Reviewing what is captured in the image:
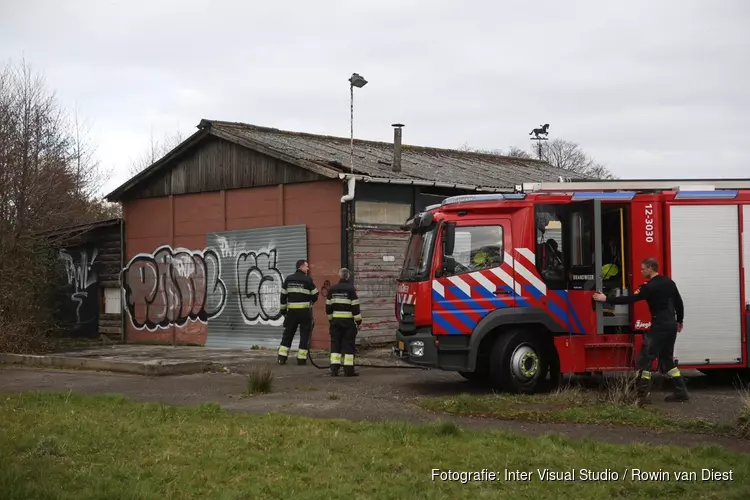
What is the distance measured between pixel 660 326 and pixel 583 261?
1.45 m

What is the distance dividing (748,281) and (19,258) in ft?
47.8

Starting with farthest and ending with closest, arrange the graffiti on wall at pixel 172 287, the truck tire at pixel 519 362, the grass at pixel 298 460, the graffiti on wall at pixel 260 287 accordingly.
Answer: the graffiti on wall at pixel 172 287 < the graffiti on wall at pixel 260 287 < the truck tire at pixel 519 362 < the grass at pixel 298 460

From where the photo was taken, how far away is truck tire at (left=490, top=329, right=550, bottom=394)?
37.2 ft

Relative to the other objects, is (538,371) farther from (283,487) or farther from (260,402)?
(283,487)

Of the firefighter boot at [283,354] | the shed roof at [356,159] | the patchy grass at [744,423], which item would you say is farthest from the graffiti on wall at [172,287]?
the patchy grass at [744,423]

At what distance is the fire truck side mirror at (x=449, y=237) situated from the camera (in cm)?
1150

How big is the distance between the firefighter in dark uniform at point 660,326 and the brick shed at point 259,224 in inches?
319

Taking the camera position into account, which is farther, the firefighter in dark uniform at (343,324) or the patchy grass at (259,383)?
the firefighter in dark uniform at (343,324)

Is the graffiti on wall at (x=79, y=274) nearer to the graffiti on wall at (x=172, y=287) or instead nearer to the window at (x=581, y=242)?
the graffiti on wall at (x=172, y=287)

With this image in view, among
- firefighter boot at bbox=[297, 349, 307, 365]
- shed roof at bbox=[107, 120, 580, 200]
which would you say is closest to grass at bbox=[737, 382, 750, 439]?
firefighter boot at bbox=[297, 349, 307, 365]

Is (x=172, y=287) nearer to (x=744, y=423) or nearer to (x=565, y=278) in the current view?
(x=565, y=278)

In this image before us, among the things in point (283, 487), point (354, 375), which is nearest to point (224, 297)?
point (354, 375)

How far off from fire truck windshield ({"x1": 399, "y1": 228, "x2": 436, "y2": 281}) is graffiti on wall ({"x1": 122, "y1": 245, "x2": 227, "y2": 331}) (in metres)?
9.09

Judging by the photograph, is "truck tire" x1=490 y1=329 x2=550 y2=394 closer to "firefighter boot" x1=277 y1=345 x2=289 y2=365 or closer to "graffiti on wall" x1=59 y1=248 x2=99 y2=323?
"firefighter boot" x1=277 y1=345 x2=289 y2=365
